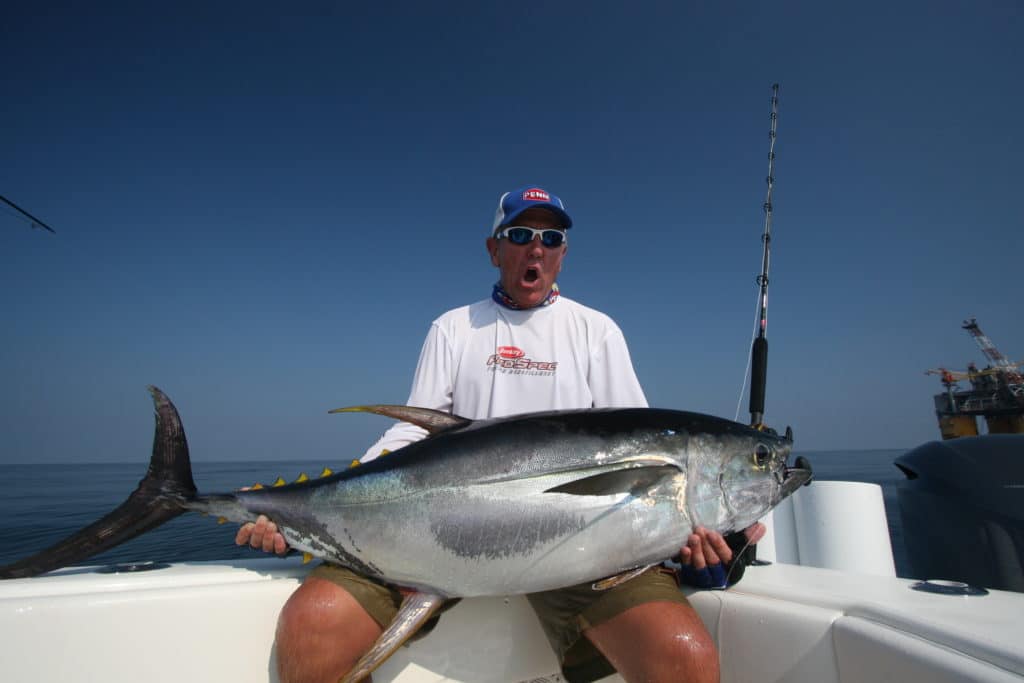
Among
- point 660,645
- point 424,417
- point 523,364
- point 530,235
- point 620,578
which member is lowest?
point 660,645

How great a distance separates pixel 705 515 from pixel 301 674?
4.87 ft

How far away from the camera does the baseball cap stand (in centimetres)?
283

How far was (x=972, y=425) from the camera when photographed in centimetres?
1623

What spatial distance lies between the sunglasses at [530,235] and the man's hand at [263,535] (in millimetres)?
1845

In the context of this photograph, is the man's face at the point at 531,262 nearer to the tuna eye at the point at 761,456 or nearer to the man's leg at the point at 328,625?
the tuna eye at the point at 761,456

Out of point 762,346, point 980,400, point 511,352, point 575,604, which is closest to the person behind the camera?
point 575,604

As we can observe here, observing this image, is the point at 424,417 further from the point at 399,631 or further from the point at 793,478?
the point at 793,478

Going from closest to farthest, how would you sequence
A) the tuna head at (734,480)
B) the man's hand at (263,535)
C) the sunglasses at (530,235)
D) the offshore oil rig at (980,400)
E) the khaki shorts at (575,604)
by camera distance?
the tuna head at (734,480)
the khaki shorts at (575,604)
the man's hand at (263,535)
the sunglasses at (530,235)
the offshore oil rig at (980,400)

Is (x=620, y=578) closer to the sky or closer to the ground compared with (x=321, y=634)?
closer to the sky

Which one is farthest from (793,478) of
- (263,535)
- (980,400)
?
(980,400)

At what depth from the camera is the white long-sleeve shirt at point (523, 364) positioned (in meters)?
2.69

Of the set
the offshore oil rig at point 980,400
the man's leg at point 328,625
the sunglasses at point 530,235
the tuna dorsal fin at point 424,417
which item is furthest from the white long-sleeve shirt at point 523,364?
Result: the offshore oil rig at point 980,400

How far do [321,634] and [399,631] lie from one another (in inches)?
12.5

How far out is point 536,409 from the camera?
266 cm
